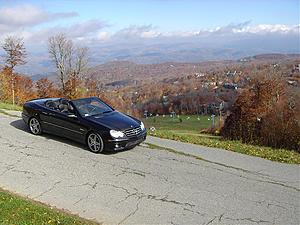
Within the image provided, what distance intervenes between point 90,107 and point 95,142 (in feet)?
4.62

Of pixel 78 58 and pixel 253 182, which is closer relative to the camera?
pixel 253 182

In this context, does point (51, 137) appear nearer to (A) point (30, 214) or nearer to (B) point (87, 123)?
(B) point (87, 123)

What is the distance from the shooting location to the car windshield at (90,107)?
10438 mm

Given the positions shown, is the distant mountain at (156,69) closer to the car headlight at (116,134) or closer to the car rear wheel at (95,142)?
the car rear wheel at (95,142)

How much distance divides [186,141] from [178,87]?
108812mm

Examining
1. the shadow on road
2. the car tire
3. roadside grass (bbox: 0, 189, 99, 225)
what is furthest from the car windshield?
roadside grass (bbox: 0, 189, 99, 225)

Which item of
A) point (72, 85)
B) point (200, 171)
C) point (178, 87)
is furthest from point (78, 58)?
point (178, 87)

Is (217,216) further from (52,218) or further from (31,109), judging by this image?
(31,109)

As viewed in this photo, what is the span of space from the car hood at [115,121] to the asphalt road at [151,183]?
77 cm

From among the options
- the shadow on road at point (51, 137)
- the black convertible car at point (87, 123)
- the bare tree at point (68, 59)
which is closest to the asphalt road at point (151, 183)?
the shadow on road at point (51, 137)

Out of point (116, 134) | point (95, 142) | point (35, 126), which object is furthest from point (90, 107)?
point (35, 126)

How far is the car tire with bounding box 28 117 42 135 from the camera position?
11.2 metres

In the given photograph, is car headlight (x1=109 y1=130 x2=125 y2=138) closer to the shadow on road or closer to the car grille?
the car grille

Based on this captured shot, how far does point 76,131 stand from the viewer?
10117 mm
